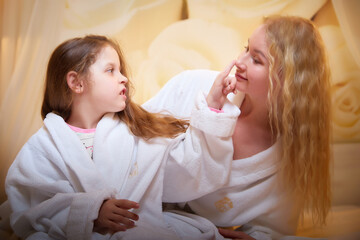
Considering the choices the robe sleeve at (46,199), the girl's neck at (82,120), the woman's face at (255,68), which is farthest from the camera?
the girl's neck at (82,120)

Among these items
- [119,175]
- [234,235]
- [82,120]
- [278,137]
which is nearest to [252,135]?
[278,137]

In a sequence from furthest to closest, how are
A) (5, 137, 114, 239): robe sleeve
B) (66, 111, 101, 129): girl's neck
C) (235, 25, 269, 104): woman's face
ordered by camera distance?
(66, 111, 101, 129): girl's neck
(235, 25, 269, 104): woman's face
(5, 137, 114, 239): robe sleeve

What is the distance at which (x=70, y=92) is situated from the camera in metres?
0.94

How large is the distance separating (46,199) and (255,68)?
0.64 meters

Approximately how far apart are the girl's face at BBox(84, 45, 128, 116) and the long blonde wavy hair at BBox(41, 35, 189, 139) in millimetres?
21

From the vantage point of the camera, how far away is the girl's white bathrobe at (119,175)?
0.75 meters

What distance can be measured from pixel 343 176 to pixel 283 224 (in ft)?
0.91

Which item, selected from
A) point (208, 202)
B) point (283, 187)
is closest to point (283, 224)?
point (283, 187)

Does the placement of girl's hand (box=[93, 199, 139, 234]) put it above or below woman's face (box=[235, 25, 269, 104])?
below

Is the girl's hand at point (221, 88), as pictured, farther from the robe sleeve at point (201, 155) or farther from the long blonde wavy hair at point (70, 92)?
the long blonde wavy hair at point (70, 92)

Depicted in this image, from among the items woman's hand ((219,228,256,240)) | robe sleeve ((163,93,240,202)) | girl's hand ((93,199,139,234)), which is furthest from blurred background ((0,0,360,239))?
girl's hand ((93,199,139,234))

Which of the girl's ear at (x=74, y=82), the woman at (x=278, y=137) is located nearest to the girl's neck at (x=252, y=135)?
the woman at (x=278, y=137)

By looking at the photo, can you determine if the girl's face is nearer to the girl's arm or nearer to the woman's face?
the girl's arm

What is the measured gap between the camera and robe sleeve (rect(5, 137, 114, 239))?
2.33ft
